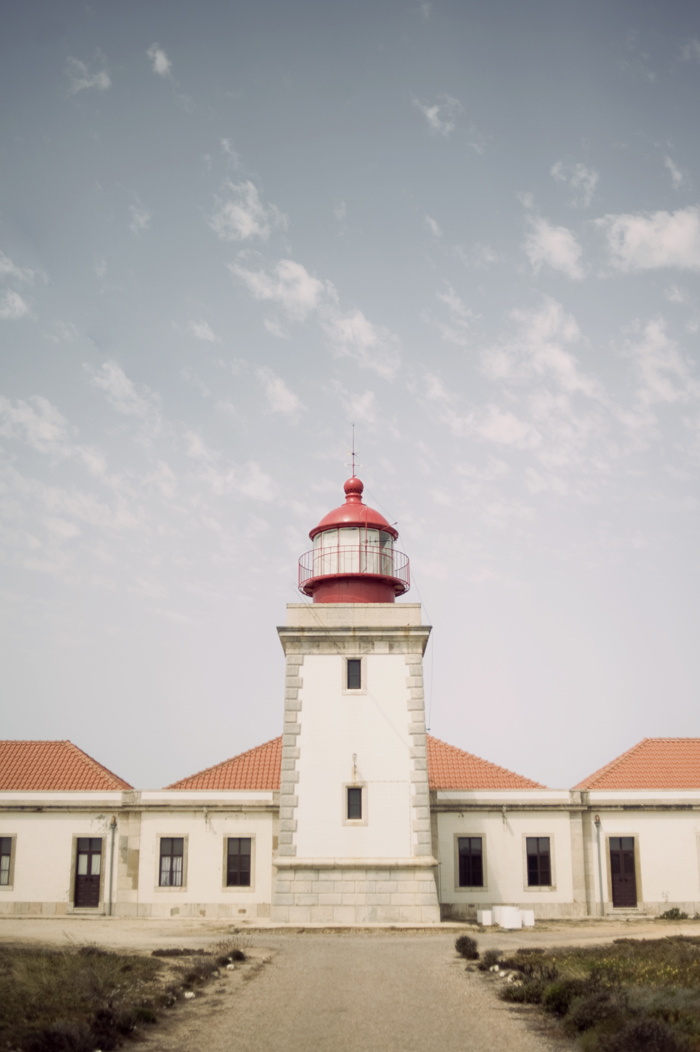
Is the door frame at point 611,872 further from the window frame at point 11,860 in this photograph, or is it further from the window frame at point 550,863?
the window frame at point 11,860

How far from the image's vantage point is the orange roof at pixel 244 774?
25594mm

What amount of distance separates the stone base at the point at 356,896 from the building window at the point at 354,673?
4.18 m

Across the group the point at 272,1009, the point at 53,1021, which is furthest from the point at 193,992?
the point at 53,1021

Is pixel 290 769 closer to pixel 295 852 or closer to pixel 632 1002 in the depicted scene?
pixel 295 852

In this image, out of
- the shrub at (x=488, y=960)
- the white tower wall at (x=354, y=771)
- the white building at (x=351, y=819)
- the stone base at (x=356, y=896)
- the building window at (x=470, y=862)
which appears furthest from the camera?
the building window at (x=470, y=862)

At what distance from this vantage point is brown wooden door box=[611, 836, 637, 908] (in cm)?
2439

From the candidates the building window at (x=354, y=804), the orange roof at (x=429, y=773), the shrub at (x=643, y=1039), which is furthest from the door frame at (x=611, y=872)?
the shrub at (x=643, y=1039)

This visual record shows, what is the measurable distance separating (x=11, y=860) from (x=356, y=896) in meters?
10.2

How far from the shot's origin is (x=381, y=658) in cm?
2248

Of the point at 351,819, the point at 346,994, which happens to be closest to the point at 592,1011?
the point at 346,994

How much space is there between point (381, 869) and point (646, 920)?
24.7 feet

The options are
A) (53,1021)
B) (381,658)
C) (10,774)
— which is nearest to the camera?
(53,1021)

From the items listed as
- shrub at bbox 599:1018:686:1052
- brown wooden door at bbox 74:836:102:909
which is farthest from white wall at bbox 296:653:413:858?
shrub at bbox 599:1018:686:1052

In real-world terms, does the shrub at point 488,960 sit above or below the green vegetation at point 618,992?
below
